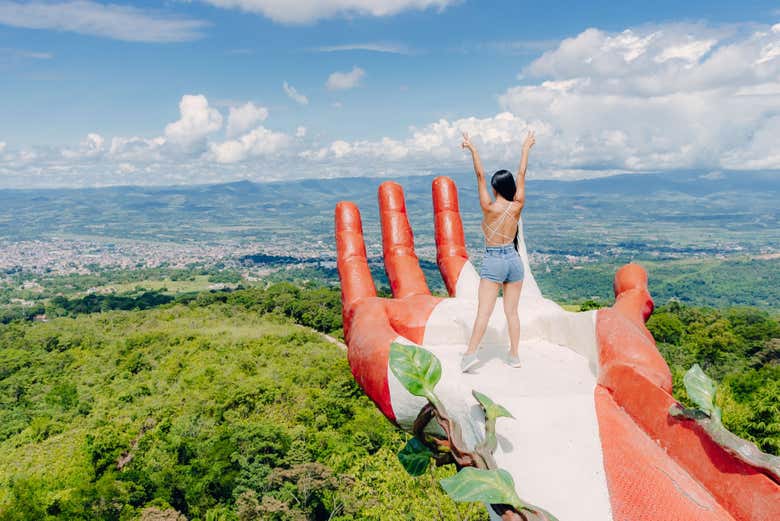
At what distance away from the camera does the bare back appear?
4.23 meters

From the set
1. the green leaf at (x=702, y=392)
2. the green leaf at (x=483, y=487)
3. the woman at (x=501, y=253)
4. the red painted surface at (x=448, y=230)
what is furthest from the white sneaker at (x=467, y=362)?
the red painted surface at (x=448, y=230)

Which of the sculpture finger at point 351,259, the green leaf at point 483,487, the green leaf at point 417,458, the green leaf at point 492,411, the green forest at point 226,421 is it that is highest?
the sculpture finger at point 351,259

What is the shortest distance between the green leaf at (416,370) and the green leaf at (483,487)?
757mm

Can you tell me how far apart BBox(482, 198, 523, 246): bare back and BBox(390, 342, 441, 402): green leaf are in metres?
1.45

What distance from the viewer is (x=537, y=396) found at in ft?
11.3

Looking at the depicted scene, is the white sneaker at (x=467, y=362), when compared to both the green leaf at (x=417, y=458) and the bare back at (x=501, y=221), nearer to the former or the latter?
the green leaf at (x=417, y=458)

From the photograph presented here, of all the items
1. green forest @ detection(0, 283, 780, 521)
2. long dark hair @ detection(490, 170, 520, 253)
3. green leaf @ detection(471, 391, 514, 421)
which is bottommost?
green forest @ detection(0, 283, 780, 521)

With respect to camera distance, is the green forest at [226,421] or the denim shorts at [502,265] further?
the green forest at [226,421]

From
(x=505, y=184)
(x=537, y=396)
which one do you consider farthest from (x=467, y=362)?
(x=505, y=184)

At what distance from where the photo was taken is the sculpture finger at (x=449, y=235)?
596 cm

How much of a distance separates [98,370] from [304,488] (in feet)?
76.3

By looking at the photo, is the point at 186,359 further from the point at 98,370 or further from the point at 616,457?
the point at 616,457

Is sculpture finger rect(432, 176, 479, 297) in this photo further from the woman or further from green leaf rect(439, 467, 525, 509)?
green leaf rect(439, 467, 525, 509)

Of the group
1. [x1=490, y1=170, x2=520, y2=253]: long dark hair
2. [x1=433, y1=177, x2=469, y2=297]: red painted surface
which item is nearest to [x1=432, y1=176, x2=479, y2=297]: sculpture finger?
[x1=433, y1=177, x2=469, y2=297]: red painted surface
